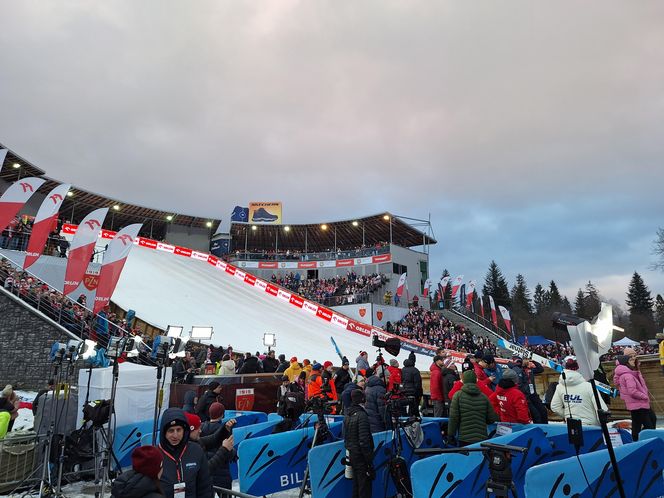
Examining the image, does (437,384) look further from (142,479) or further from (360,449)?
(142,479)

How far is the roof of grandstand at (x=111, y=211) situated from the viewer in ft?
103

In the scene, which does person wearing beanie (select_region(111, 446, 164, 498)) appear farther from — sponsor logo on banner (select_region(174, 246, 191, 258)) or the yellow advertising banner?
the yellow advertising banner

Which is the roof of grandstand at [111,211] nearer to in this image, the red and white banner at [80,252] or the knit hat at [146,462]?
the red and white banner at [80,252]

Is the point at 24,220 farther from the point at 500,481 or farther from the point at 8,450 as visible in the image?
the point at 500,481

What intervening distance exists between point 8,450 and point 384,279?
30.7 meters

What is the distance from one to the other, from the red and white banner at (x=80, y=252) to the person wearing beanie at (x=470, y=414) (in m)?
11.3

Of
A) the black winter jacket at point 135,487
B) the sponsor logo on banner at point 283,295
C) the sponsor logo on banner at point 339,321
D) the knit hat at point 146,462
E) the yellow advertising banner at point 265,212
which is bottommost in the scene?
the black winter jacket at point 135,487

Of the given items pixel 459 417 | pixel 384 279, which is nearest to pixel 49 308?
pixel 459 417

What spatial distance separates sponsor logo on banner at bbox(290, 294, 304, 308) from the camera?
27.7 m

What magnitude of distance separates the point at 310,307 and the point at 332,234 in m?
19.0

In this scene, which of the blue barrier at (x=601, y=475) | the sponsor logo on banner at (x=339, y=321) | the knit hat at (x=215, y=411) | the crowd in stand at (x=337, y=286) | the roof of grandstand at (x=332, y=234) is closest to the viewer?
the blue barrier at (x=601, y=475)

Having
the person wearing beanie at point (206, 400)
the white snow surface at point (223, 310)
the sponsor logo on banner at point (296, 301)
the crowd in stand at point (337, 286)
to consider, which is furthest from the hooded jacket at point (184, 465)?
the crowd in stand at point (337, 286)

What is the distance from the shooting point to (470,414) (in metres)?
5.65

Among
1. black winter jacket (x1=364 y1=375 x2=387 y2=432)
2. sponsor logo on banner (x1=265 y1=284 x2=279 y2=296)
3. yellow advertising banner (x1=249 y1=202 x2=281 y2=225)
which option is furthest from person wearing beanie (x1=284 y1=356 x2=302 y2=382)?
yellow advertising banner (x1=249 y1=202 x2=281 y2=225)
